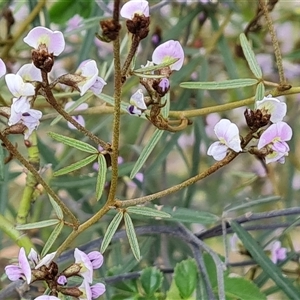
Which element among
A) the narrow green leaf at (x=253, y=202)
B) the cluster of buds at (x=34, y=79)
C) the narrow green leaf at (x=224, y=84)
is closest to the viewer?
the cluster of buds at (x=34, y=79)

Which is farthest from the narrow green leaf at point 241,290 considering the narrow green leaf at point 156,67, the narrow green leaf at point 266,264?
the narrow green leaf at point 156,67


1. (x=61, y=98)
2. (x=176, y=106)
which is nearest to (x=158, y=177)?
(x=176, y=106)

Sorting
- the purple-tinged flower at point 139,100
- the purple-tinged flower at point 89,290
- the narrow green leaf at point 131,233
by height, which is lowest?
the purple-tinged flower at point 89,290

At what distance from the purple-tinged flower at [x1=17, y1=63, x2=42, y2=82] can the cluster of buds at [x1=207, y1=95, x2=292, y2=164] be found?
145mm

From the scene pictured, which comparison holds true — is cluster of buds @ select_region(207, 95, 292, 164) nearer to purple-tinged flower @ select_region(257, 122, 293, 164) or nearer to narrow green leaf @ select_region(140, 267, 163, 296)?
purple-tinged flower @ select_region(257, 122, 293, 164)

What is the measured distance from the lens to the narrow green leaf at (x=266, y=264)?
24.7 inches

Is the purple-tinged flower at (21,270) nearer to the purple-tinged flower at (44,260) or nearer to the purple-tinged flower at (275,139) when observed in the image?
the purple-tinged flower at (44,260)

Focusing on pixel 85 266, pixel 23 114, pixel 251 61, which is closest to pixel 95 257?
pixel 85 266

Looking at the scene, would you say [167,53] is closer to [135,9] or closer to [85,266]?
[135,9]

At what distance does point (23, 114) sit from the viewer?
18.9 inches

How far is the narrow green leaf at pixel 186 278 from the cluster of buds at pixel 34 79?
0.72 ft

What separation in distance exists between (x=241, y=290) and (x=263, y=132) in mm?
209

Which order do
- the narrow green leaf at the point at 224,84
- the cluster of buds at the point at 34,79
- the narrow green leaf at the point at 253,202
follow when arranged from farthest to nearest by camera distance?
1. the narrow green leaf at the point at 253,202
2. the narrow green leaf at the point at 224,84
3. the cluster of buds at the point at 34,79

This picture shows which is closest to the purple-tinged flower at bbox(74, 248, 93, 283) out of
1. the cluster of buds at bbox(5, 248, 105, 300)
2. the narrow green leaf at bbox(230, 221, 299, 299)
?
the cluster of buds at bbox(5, 248, 105, 300)
